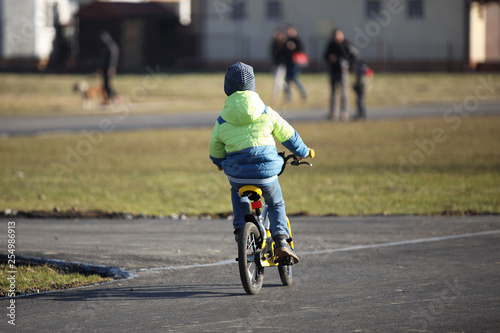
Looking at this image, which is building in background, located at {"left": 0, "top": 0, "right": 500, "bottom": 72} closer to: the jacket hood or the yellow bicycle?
the yellow bicycle

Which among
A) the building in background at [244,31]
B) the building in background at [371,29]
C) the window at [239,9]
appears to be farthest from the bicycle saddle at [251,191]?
the window at [239,9]

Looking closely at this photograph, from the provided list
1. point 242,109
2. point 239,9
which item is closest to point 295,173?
point 242,109

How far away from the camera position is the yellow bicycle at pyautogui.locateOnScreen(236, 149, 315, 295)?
632cm

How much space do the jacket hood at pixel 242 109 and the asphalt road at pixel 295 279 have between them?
140 cm

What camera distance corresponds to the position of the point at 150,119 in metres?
24.5

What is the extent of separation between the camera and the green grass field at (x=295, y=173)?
11.3m

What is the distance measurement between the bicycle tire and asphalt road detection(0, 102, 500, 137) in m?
14.8

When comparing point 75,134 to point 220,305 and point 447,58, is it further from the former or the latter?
point 447,58

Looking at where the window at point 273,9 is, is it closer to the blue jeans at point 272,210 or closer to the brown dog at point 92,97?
the brown dog at point 92,97

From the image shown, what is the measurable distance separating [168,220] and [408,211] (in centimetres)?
306

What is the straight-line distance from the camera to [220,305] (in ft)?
20.4

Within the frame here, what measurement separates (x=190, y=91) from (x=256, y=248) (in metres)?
28.8

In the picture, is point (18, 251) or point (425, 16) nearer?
point (18, 251)

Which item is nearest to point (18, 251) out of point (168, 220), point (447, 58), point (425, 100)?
point (168, 220)
